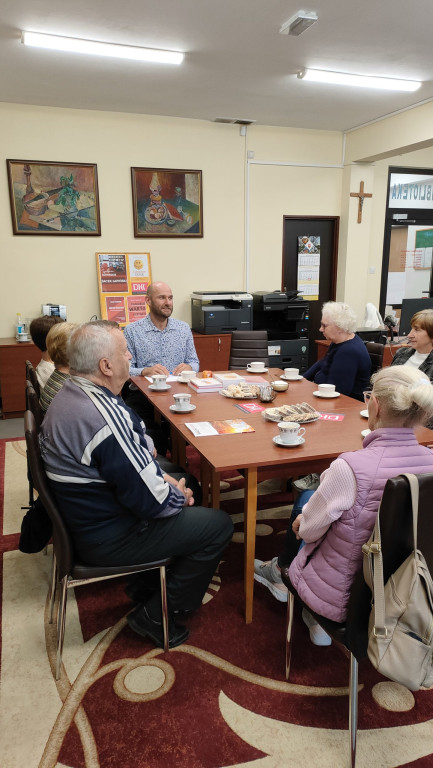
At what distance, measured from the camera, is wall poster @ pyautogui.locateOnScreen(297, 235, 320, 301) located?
20.2 ft

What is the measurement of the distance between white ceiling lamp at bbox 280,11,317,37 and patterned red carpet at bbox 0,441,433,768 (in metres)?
3.36

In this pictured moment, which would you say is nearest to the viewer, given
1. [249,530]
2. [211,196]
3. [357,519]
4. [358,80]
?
[357,519]

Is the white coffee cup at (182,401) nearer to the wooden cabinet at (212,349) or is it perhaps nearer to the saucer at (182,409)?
the saucer at (182,409)

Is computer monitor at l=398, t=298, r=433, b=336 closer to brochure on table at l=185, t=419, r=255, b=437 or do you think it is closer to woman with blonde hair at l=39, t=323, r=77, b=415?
brochure on table at l=185, t=419, r=255, b=437

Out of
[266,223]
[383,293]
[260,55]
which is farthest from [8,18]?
[383,293]

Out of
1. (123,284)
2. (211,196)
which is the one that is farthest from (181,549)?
(211,196)

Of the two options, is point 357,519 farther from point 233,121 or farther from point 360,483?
point 233,121

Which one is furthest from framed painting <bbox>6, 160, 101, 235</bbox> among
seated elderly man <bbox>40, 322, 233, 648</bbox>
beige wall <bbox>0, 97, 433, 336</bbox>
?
seated elderly man <bbox>40, 322, 233, 648</bbox>

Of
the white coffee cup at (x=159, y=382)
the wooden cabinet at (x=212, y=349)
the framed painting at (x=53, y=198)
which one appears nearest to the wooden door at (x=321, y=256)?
the wooden cabinet at (x=212, y=349)

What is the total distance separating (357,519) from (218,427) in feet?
3.04

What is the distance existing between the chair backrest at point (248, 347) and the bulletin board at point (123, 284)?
1771 millimetres

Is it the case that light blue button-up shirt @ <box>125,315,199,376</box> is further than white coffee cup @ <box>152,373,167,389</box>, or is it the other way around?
light blue button-up shirt @ <box>125,315,199,376</box>

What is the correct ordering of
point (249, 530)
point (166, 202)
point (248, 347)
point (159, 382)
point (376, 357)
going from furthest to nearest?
point (166, 202), point (248, 347), point (376, 357), point (159, 382), point (249, 530)

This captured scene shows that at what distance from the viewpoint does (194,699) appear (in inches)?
62.9
